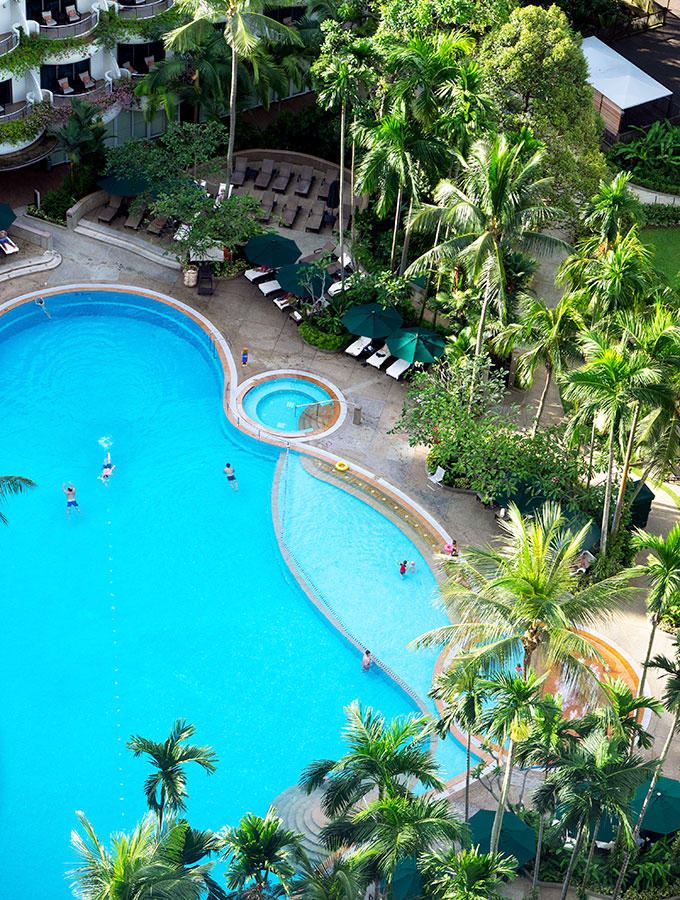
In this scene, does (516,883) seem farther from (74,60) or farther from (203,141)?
(74,60)

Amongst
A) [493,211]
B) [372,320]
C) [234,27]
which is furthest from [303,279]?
[493,211]

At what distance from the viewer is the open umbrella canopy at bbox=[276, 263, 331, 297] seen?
5172cm

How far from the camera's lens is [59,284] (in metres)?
53.5

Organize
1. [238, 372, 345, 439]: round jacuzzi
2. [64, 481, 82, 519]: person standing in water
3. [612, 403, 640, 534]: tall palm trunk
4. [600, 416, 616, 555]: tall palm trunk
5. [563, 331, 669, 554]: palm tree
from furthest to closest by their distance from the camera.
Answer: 1. [238, 372, 345, 439]: round jacuzzi
2. [64, 481, 82, 519]: person standing in water
3. [600, 416, 616, 555]: tall palm trunk
4. [612, 403, 640, 534]: tall palm trunk
5. [563, 331, 669, 554]: palm tree

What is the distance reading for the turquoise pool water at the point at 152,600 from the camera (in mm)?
35875

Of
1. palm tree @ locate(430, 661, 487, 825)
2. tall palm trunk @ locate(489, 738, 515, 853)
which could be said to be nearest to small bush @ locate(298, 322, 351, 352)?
palm tree @ locate(430, 661, 487, 825)

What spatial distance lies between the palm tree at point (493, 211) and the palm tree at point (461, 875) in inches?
818

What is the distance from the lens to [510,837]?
32406 millimetres

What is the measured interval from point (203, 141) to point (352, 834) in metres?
36.4

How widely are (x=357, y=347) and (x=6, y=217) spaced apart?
56.9 ft

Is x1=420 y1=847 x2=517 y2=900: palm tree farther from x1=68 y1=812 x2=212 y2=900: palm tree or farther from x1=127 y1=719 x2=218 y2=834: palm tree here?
x1=127 y1=719 x2=218 y2=834: palm tree

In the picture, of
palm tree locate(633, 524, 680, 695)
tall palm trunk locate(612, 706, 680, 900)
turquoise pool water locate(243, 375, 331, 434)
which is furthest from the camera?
turquoise pool water locate(243, 375, 331, 434)

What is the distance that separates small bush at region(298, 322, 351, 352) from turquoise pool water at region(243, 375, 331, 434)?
2297mm

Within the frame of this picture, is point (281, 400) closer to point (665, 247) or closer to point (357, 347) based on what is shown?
point (357, 347)
